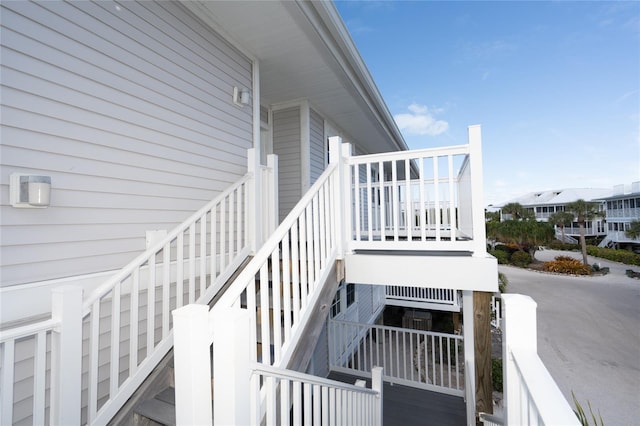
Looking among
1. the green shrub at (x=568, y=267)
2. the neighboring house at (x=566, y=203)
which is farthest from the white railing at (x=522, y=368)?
the neighboring house at (x=566, y=203)

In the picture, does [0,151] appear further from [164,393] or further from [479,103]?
[479,103]

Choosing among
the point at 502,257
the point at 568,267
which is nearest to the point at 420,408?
the point at 568,267

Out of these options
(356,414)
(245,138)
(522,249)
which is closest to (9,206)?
(245,138)

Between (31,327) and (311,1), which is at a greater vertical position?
(311,1)

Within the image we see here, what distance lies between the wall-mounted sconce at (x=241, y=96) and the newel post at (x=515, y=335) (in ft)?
11.4

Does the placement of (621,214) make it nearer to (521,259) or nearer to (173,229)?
(521,259)

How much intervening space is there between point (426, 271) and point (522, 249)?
24406 mm

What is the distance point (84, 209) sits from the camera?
206 cm

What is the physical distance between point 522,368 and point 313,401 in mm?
1598

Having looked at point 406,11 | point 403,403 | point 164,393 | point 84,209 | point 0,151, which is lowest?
point 403,403

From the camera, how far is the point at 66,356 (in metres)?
1.47

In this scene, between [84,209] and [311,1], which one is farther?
[311,1]

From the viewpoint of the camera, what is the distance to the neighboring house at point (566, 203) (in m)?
29.7

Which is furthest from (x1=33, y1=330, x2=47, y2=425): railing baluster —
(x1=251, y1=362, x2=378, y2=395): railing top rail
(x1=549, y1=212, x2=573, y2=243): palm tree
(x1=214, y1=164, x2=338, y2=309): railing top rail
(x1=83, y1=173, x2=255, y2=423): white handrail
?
(x1=549, y1=212, x2=573, y2=243): palm tree
